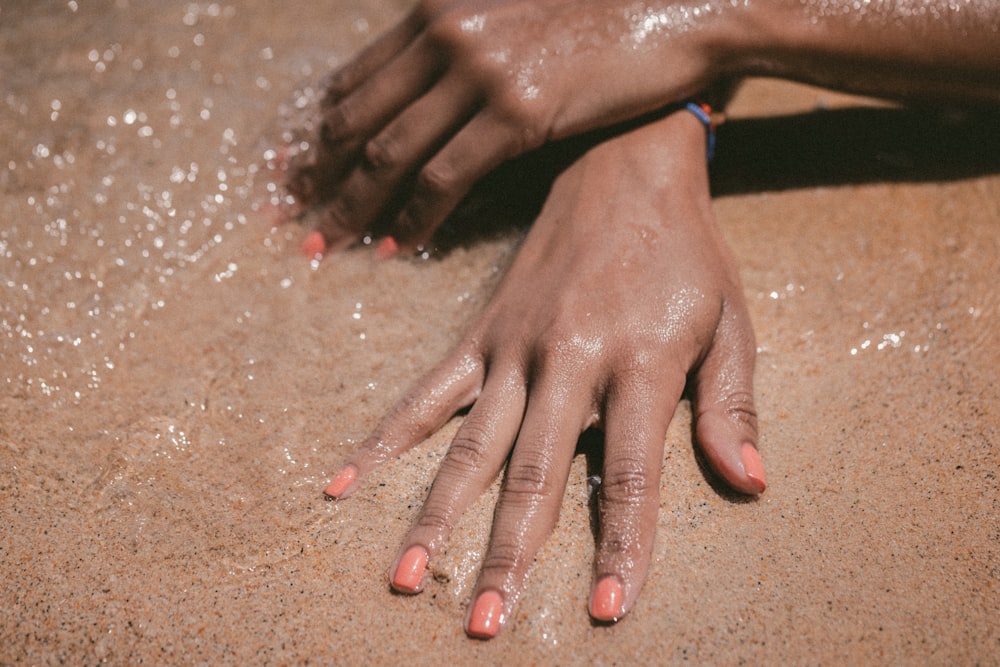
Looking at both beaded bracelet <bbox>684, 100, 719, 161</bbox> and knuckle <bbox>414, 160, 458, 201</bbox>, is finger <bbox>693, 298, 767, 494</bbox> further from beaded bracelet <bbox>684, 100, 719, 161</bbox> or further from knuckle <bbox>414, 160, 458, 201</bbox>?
knuckle <bbox>414, 160, 458, 201</bbox>

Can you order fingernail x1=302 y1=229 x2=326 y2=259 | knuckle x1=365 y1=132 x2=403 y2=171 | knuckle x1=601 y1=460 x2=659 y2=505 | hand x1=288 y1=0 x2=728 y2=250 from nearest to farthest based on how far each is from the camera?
knuckle x1=601 y1=460 x2=659 y2=505 < hand x1=288 y1=0 x2=728 y2=250 < knuckle x1=365 y1=132 x2=403 y2=171 < fingernail x1=302 y1=229 x2=326 y2=259

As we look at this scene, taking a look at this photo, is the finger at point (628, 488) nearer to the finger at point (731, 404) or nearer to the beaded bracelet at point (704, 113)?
the finger at point (731, 404)

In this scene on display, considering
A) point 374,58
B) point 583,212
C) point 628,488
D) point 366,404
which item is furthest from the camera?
point 374,58

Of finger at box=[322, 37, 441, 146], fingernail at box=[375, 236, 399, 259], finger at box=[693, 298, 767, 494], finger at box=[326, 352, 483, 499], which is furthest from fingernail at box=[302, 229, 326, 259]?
finger at box=[693, 298, 767, 494]

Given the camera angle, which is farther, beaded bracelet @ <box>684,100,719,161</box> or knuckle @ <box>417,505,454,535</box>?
beaded bracelet @ <box>684,100,719,161</box>

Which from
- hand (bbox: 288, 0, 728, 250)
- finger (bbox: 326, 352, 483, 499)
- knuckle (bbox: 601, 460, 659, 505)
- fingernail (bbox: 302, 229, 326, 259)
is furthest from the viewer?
fingernail (bbox: 302, 229, 326, 259)

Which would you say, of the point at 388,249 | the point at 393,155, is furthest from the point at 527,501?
the point at 393,155

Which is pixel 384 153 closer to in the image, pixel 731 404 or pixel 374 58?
pixel 374 58

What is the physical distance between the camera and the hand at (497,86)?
1698mm

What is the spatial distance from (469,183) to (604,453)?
0.77 meters

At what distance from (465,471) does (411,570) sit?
213 millimetres

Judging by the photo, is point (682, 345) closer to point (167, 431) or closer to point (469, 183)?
point (469, 183)

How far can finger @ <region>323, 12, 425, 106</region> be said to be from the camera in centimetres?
194

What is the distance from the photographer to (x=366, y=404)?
1.62 m
